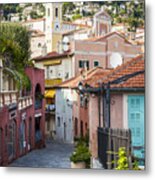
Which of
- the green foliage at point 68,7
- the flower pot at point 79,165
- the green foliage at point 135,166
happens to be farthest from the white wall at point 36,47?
the green foliage at point 135,166

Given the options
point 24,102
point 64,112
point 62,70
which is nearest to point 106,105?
point 64,112

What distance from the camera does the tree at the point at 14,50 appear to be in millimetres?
4430

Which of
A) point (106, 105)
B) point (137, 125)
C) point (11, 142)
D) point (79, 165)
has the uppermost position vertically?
point (106, 105)

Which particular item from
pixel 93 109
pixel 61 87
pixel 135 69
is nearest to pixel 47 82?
pixel 61 87

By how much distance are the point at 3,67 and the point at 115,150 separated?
106cm

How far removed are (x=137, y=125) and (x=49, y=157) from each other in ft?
2.41

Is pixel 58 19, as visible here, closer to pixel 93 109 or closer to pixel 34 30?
pixel 34 30

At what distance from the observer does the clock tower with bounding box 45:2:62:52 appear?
4.35 m

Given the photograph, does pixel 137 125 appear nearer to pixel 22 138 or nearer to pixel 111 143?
pixel 111 143

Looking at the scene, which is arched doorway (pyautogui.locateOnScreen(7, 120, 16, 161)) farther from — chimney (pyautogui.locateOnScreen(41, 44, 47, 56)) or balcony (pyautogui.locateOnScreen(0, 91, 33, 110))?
chimney (pyautogui.locateOnScreen(41, 44, 47, 56))

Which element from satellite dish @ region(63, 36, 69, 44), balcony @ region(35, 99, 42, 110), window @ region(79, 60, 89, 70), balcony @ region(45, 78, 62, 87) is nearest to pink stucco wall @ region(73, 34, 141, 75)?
window @ region(79, 60, 89, 70)

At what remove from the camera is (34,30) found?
14.5ft

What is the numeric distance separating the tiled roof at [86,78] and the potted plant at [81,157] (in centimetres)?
46

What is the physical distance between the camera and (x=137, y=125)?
13.5 ft
